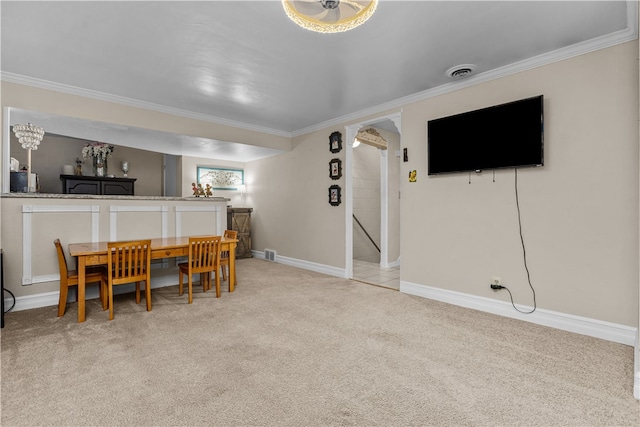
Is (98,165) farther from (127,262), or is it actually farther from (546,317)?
(546,317)

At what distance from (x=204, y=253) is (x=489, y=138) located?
135 inches

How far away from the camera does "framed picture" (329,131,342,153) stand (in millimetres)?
4848

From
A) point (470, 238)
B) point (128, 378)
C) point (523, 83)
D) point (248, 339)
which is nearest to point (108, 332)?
point (128, 378)

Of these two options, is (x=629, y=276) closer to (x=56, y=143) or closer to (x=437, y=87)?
(x=437, y=87)

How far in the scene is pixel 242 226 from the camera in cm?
664

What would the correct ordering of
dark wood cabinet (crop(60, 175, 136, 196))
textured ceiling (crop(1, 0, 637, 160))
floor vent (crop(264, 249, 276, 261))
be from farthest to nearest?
Answer: floor vent (crop(264, 249, 276, 261)) → dark wood cabinet (crop(60, 175, 136, 196)) → textured ceiling (crop(1, 0, 637, 160))

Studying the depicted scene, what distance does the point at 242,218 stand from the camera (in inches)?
262

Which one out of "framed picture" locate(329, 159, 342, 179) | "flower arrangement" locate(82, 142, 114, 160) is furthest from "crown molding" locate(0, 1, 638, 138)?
"flower arrangement" locate(82, 142, 114, 160)

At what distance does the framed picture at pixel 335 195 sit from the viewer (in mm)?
4859

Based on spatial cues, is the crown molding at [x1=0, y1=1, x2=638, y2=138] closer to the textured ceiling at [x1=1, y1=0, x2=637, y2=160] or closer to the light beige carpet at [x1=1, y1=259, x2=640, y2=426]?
the textured ceiling at [x1=1, y1=0, x2=637, y2=160]

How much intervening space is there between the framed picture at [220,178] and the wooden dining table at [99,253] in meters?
2.86

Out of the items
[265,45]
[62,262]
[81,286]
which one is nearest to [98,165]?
[62,262]

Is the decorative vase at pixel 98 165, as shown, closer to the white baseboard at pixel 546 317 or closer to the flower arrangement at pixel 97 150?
the flower arrangement at pixel 97 150

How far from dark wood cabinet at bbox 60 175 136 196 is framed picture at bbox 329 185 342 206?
4.07 meters
